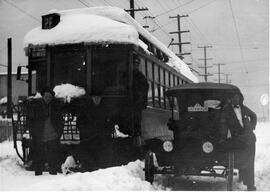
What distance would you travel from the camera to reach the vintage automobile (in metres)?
7.37

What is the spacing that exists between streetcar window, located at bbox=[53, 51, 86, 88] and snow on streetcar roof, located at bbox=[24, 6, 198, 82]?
379 mm

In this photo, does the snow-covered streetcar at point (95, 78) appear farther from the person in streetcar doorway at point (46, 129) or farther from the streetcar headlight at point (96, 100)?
the person in streetcar doorway at point (46, 129)

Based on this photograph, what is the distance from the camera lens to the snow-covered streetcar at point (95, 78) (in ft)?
32.7

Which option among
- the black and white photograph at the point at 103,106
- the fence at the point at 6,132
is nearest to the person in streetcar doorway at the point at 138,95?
the black and white photograph at the point at 103,106

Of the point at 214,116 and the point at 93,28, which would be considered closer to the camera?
the point at 214,116

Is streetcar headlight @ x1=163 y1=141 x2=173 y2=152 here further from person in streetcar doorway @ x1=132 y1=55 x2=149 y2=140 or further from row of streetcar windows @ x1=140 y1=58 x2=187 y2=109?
row of streetcar windows @ x1=140 y1=58 x2=187 y2=109

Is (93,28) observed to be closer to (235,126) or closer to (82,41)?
(82,41)

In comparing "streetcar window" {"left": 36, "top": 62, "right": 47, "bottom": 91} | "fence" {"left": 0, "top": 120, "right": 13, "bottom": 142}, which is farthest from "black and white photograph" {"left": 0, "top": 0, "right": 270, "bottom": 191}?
"fence" {"left": 0, "top": 120, "right": 13, "bottom": 142}

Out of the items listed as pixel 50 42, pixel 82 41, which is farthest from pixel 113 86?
pixel 50 42

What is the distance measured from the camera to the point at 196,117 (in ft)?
27.2

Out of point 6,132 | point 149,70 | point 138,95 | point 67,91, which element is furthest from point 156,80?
point 6,132

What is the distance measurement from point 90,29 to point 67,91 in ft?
5.58

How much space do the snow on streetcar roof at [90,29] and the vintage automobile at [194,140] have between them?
2280 millimetres

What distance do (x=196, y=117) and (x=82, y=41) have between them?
374 cm
